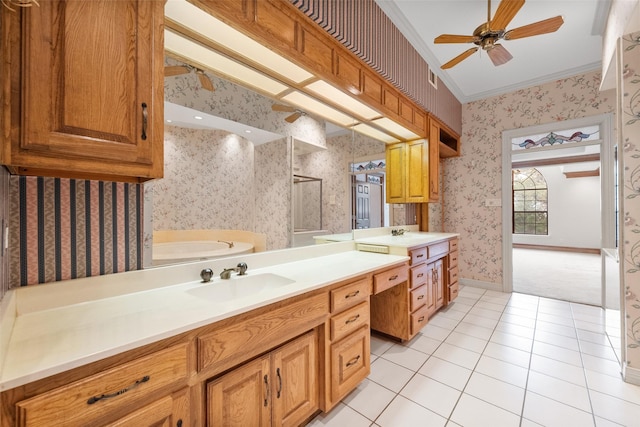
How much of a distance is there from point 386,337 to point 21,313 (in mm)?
2403

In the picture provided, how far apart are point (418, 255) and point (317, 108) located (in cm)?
160

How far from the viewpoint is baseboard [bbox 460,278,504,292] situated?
3.86 metres

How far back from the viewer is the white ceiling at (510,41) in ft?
7.57

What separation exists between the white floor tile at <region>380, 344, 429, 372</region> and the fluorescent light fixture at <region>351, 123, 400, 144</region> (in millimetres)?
2075

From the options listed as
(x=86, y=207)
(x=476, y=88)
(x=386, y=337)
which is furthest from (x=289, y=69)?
(x=476, y=88)

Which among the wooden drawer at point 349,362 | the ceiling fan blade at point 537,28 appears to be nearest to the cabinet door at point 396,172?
the ceiling fan blade at point 537,28

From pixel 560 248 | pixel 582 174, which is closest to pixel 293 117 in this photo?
pixel 560 248

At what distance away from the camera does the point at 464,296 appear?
3646 mm

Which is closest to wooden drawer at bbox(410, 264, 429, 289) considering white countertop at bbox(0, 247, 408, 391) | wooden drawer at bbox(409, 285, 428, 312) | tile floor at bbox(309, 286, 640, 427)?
wooden drawer at bbox(409, 285, 428, 312)

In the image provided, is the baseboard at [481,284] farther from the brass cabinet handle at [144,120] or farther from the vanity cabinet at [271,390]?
the brass cabinet handle at [144,120]

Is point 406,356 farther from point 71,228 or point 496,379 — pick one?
point 71,228

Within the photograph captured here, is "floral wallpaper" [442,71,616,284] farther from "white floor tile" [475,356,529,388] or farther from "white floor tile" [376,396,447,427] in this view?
"white floor tile" [376,396,447,427]

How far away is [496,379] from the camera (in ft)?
5.99

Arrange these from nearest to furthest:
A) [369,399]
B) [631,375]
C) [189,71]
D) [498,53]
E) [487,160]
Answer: [189,71]
[369,399]
[631,375]
[498,53]
[487,160]
